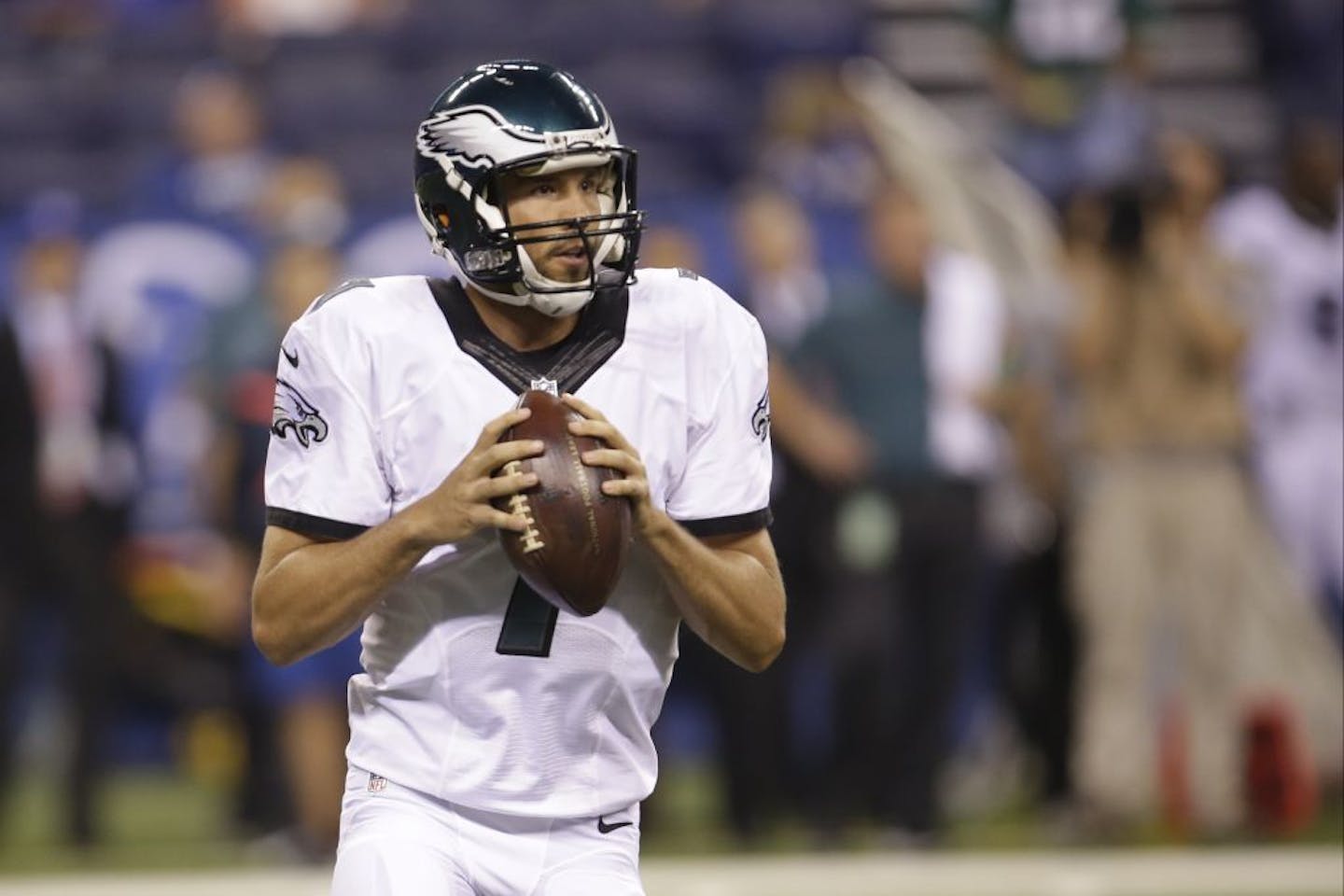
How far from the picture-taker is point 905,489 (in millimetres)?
7484

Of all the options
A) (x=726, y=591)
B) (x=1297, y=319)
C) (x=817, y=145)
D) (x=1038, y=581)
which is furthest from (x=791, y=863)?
(x=726, y=591)

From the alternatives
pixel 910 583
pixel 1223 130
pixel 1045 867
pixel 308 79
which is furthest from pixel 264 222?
pixel 1223 130

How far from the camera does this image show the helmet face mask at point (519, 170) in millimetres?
3109

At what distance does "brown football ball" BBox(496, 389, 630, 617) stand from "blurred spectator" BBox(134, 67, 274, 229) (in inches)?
242

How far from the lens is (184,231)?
8859mm

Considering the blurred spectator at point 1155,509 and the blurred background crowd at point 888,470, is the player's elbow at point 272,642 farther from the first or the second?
the blurred spectator at point 1155,509

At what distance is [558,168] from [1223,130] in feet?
28.6

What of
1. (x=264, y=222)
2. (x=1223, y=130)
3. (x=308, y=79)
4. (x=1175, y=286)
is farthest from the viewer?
(x=1223, y=130)

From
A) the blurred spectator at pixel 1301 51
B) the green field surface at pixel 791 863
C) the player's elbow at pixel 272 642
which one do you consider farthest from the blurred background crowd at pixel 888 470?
the player's elbow at pixel 272 642

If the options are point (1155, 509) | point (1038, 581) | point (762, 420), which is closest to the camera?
point (762, 420)

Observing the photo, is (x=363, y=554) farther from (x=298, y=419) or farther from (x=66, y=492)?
(x=66, y=492)

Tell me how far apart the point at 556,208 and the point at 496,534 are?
1.45ft

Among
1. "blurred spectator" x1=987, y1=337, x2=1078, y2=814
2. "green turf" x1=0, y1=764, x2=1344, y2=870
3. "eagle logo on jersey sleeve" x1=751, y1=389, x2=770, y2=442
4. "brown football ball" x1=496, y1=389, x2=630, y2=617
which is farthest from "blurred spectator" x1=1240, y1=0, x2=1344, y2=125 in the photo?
"brown football ball" x1=496, y1=389, x2=630, y2=617

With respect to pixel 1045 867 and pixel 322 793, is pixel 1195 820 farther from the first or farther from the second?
pixel 322 793
